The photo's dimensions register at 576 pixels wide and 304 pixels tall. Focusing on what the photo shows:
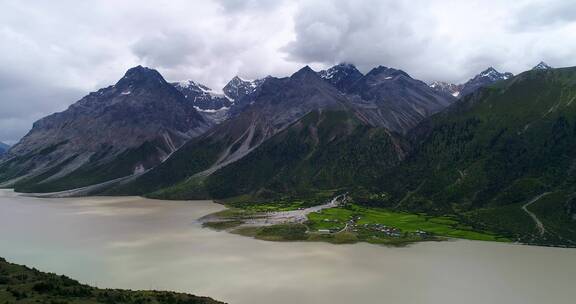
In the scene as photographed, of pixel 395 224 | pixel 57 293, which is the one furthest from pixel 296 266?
pixel 395 224

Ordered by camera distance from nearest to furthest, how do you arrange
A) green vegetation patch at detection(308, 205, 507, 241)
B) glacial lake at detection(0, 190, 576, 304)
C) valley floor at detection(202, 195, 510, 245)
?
glacial lake at detection(0, 190, 576, 304) < valley floor at detection(202, 195, 510, 245) < green vegetation patch at detection(308, 205, 507, 241)

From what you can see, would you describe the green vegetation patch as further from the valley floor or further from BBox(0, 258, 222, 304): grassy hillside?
BBox(0, 258, 222, 304): grassy hillside

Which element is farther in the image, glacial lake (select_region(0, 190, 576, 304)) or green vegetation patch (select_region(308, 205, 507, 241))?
green vegetation patch (select_region(308, 205, 507, 241))

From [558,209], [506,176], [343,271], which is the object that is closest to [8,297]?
[343,271]

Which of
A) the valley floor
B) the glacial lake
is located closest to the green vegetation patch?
the valley floor

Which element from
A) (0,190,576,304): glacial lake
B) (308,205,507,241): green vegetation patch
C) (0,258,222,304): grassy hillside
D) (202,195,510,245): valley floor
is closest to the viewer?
(0,258,222,304): grassy hillside
